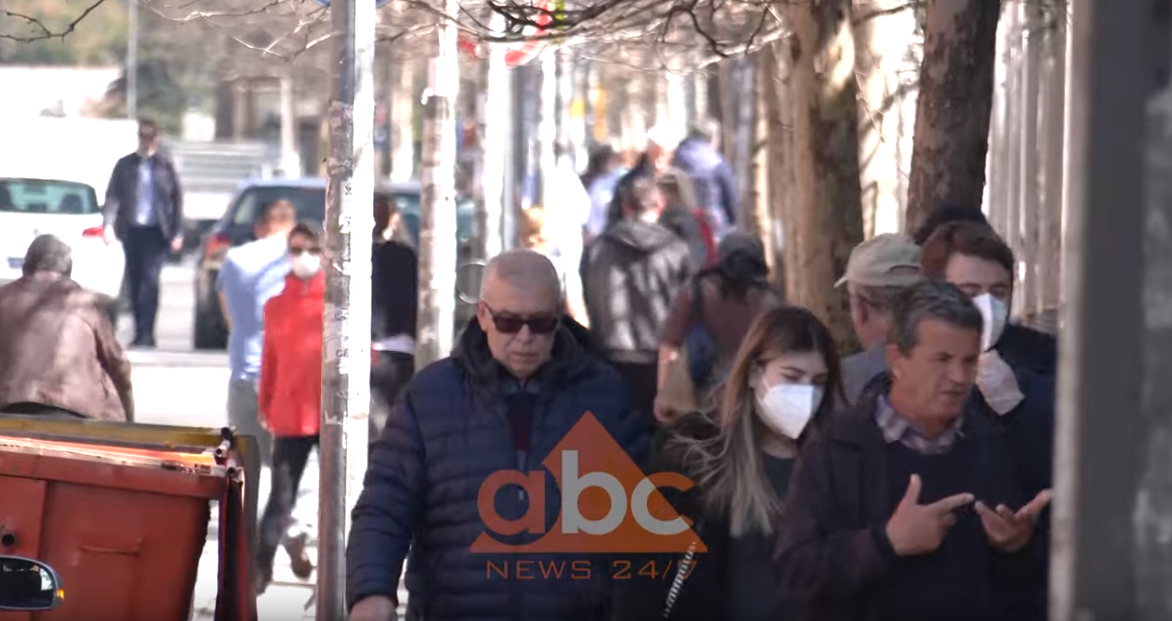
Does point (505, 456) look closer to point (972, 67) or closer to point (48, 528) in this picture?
point (48, 528)

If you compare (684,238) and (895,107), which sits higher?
(895,107)

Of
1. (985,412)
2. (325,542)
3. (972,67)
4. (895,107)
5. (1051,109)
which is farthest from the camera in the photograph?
(1051,109)

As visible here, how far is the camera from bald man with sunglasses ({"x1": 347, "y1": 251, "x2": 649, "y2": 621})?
5.25 metres

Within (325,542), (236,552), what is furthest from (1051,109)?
(236,552)

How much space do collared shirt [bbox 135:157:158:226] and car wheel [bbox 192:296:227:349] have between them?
113cm

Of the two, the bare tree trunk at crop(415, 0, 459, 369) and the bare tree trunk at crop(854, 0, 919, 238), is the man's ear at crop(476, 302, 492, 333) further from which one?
the bare tree trunk at crop(415, 0, 459, 369)

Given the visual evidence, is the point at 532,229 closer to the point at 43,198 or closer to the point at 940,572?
the point at 940,572

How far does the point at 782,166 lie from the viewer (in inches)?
782

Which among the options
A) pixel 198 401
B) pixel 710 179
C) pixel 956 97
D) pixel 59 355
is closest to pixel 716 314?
pixel 956 97

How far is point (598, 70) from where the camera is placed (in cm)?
4181

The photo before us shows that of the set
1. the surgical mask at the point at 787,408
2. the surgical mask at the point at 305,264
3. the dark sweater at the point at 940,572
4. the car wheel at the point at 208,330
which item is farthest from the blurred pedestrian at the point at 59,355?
the car wheel at the point at 208,330

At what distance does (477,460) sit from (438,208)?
7591 mm

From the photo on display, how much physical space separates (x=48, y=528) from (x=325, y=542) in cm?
127

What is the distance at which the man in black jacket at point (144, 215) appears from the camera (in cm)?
2145
